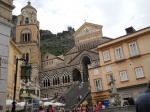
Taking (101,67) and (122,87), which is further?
(101,67)

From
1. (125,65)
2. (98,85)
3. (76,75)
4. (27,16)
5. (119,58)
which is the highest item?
(27,16)

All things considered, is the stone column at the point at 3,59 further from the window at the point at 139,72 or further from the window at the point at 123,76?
the window at the point at 123,76

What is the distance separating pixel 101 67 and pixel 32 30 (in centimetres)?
3135

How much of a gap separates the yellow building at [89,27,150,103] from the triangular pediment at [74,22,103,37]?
22940 mm

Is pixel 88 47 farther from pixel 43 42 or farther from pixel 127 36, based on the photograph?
pixel 43 42

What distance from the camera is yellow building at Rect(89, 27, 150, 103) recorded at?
2150 cm

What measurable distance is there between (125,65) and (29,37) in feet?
112

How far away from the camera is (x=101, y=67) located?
25.5 metres

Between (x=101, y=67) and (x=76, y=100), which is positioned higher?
(x=101, y=67)

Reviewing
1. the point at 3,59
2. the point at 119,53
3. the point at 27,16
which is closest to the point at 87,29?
the point at 27,16

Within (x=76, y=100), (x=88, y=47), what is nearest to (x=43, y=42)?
(x=88, y=47)

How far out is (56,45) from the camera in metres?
90.5

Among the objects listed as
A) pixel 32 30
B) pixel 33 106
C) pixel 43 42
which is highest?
pixel 43 42

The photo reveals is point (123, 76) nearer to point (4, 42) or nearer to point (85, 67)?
point (4, 42)
